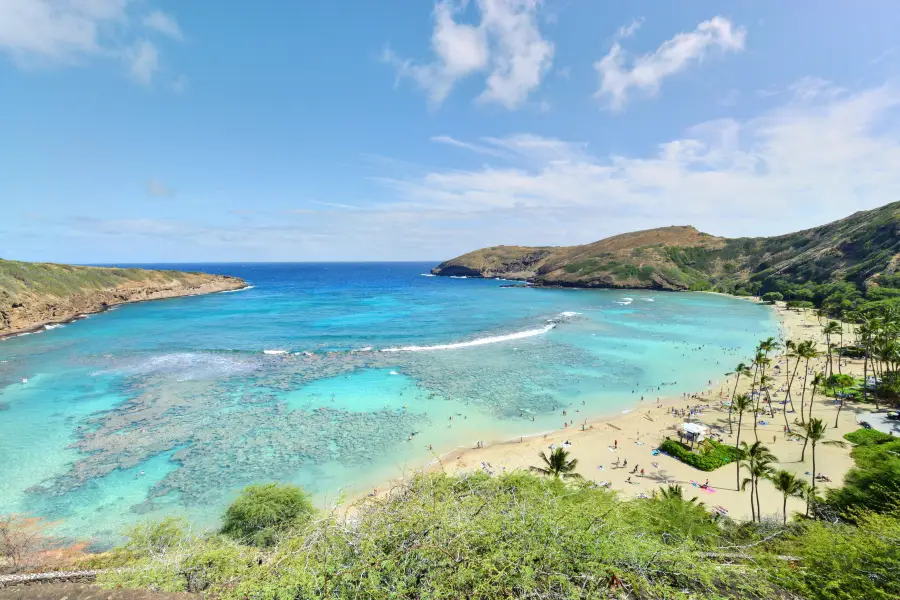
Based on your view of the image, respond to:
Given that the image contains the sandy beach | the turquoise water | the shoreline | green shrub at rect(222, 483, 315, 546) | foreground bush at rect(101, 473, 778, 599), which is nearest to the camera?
foreground bush at rect(101, 473, 778, 599)

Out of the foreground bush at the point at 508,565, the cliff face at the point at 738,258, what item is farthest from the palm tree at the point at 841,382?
the cliff face at the point at 738,258

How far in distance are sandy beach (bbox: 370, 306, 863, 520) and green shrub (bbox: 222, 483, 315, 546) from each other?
708 centimetres

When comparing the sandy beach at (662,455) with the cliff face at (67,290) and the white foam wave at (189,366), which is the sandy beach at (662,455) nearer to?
the white foam wave at (189,366)

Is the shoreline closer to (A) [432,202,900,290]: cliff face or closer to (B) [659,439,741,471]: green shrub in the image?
(B) [659,439,741,471]: green shrub

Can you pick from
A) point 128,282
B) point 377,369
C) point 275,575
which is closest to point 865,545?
point 275,575

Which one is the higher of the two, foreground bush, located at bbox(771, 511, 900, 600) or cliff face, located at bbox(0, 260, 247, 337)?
cliff face, located at bbox(0, 260, 247, 337)

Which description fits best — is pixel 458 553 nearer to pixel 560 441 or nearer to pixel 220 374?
pixel 560 441

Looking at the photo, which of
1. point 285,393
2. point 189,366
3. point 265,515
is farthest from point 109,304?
point 265,515

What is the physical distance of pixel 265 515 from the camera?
1908 centimetres

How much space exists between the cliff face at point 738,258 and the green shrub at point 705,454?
95750 mm

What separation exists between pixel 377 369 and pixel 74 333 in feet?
211

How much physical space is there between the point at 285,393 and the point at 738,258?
192 m

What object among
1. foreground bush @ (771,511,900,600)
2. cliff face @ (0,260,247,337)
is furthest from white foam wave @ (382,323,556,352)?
cliff face @ (0,260,247,337)

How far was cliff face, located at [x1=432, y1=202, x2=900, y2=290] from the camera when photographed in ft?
331
